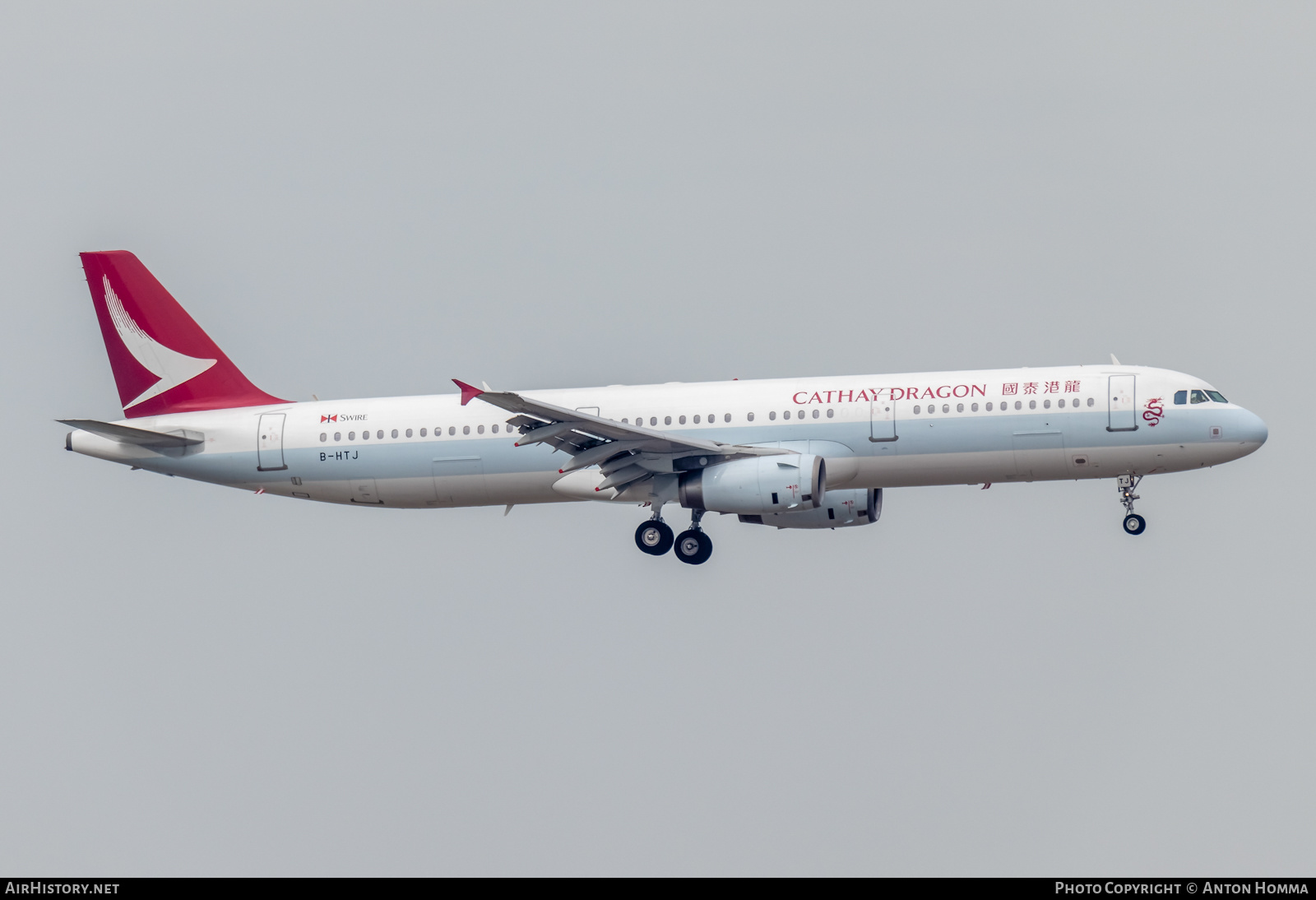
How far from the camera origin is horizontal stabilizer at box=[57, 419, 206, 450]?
45.4 meters

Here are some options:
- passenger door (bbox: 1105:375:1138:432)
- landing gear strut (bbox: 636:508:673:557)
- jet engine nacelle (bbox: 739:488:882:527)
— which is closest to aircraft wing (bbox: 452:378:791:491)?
landing gear strut (bbox: 636:508:673:557)

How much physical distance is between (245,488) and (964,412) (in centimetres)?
2033

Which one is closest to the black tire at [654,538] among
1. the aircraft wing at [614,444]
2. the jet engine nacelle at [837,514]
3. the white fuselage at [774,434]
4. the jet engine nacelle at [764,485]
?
the white fuselage at [774,434]

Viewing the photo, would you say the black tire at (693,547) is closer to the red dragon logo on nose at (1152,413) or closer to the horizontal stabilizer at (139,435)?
the red dragon logo on nose at (1152,413)

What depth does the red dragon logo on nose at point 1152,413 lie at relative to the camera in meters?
42.3

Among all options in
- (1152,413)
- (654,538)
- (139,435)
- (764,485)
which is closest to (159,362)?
(139,435)

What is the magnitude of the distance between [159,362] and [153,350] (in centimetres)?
41

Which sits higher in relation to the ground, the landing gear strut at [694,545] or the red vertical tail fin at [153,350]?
the red vertical tail fin at [153,350]

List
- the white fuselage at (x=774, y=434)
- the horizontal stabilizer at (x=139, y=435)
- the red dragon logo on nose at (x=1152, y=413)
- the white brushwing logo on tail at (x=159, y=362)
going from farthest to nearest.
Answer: the white brushwing logo on tail at (x=159, y=362) < the horizontal stabilizer at (x=139, y=435) < the white fuselage at (x=774, y=434) < the red dragon logo on nose at (x=1152, y=413)

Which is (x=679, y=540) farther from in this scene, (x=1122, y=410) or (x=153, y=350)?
(x=153, y=350)

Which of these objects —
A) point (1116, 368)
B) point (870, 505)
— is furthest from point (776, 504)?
point (1116, 368)

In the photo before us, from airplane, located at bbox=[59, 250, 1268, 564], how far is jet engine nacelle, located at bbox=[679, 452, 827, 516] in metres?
0.05

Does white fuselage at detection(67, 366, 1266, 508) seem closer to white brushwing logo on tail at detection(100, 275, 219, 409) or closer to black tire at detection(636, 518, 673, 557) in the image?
white brushwing logo on tail at detection(100, 275, 219, 409)

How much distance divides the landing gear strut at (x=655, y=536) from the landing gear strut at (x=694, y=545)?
13.2 inches
